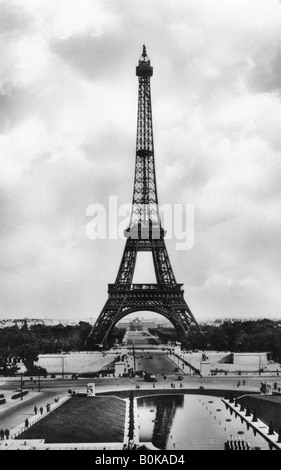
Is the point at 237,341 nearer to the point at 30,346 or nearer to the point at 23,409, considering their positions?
Answer: the point at 30,346

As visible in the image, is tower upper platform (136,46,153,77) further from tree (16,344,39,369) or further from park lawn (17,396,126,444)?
tree (16,344,39,369)

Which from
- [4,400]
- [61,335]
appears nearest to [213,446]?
[4,400]

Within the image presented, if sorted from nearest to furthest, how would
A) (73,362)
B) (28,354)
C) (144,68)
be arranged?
(144,68), (28,354), (73,362)

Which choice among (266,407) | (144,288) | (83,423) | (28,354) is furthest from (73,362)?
(83,423)

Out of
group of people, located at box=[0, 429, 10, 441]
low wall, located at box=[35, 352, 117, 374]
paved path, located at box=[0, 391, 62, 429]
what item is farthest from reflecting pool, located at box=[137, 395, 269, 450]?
low wall, located at box=[35, 352, 117, 374]

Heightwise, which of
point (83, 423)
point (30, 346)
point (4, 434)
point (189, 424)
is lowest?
point (189, 424)

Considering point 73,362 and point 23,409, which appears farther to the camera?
point 73,362

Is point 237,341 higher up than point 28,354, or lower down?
higher up

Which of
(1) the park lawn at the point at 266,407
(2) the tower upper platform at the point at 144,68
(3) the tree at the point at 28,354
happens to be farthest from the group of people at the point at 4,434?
(3) the tree at the point at 28,354
